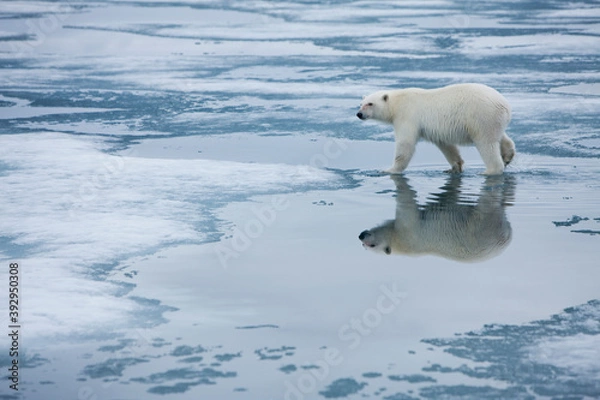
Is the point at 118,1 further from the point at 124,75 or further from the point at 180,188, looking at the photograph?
the point at 180,188

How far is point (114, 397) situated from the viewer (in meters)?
3.82

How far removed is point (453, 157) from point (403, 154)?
50 centimetres

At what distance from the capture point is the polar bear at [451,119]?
7.79 metres

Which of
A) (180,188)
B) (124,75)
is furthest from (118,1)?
(180,188)

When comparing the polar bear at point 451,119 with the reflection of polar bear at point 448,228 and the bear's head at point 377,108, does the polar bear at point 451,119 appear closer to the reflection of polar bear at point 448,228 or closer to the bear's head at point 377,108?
the bear's head at point 377,108

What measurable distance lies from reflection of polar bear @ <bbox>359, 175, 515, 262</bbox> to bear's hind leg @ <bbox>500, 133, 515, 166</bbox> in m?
0.69

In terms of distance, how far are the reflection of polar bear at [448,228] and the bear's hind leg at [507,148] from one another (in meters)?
0.69

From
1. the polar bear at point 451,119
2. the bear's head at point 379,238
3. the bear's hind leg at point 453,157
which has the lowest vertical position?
the bear's head at point 379,238

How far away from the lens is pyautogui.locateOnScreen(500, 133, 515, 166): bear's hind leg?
26.7ft

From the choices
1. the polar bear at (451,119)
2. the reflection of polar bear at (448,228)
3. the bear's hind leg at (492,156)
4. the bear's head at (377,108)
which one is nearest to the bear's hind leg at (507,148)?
the polar bear at (451,119)

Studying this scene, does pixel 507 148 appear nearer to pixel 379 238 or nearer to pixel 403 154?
pixel 403 154

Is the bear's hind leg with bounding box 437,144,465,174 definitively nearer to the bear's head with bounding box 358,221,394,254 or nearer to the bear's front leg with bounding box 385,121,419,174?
the bear's front leg with bounding box 385,121,419,174

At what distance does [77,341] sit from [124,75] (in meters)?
11.0

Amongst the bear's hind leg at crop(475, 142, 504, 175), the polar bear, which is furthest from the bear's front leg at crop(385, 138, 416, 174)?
the bear's hind leg at crop(475, 142, 504, 175)
